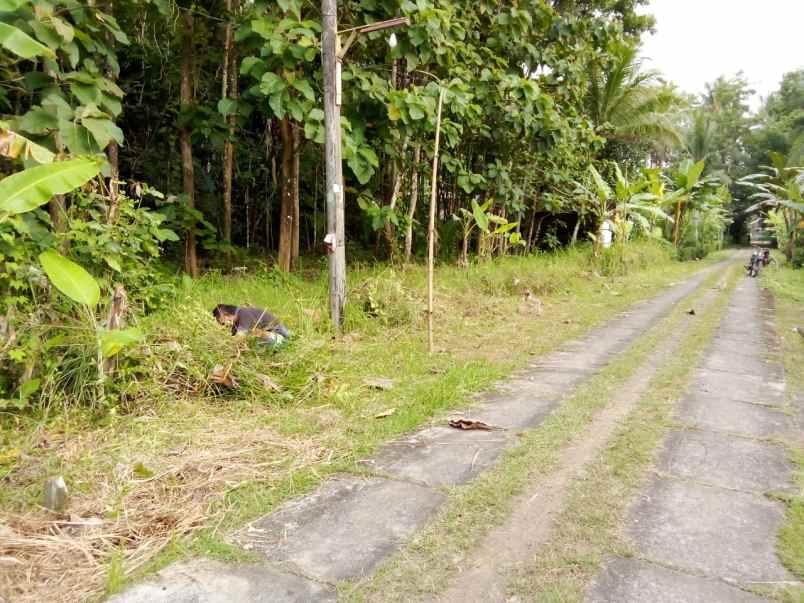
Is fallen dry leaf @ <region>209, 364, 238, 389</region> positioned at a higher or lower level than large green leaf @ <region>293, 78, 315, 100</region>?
lower

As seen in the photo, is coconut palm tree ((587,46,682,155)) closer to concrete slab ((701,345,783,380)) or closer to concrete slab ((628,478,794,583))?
concrete slab ((701,345,783,380))

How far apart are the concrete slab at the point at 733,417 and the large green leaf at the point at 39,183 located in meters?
3.47

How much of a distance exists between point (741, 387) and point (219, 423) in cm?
353

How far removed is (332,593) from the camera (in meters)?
1.87

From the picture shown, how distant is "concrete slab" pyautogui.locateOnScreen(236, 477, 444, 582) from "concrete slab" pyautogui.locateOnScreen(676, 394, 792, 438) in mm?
1876

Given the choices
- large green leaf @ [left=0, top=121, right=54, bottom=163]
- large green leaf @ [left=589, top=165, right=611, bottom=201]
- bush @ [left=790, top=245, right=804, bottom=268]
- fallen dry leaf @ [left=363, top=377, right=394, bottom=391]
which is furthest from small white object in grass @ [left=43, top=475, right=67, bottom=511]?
bush @ [left=790, top=245, right=804, bottom=268]

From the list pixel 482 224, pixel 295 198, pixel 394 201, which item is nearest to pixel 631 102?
pixel 482 224

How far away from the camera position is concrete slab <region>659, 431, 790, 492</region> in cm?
269

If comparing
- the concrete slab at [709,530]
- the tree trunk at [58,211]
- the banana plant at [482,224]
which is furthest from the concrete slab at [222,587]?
the banana plant at [482,224]

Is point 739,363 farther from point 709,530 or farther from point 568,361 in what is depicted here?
point 709,530

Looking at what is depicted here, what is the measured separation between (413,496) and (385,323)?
327 cm

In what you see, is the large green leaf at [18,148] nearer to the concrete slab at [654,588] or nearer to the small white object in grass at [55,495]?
the small white object in grass at [55,495]

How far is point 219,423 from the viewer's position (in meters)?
3.21

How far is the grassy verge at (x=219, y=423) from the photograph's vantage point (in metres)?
2.14
